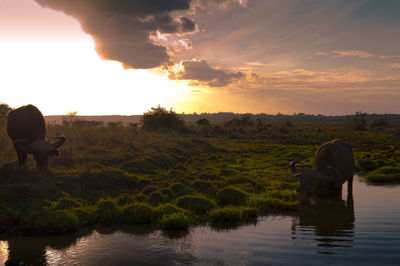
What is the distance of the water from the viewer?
Result: 6.04m

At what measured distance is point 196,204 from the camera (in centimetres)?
946

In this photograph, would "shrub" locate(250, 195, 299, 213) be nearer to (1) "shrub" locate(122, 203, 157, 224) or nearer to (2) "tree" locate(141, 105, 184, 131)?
(1) "shrub" locate(122, 203, 157, 224)

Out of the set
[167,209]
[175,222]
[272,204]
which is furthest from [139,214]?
[272,204]

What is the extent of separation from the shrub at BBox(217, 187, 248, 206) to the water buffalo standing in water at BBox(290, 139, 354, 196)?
199 cm

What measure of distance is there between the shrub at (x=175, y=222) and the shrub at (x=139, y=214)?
57cm

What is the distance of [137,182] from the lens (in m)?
12.4

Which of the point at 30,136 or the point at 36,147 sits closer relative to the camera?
the point at 36,147

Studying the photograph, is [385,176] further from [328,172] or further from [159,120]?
[159,120]

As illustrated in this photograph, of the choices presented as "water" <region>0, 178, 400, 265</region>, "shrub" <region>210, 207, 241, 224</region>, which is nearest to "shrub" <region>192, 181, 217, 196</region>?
"shrub" <region>210, 207, 241, 224</region>

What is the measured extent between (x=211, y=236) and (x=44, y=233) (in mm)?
4226

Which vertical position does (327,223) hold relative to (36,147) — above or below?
Result: below

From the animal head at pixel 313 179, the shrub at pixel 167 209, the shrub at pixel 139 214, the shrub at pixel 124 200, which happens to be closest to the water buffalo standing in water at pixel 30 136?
the shrub at pixel 124 200

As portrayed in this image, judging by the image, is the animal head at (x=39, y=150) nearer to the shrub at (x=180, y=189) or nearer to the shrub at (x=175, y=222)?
the shrub at (x=180, y=189)

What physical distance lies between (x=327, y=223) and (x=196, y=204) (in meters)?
3.88
